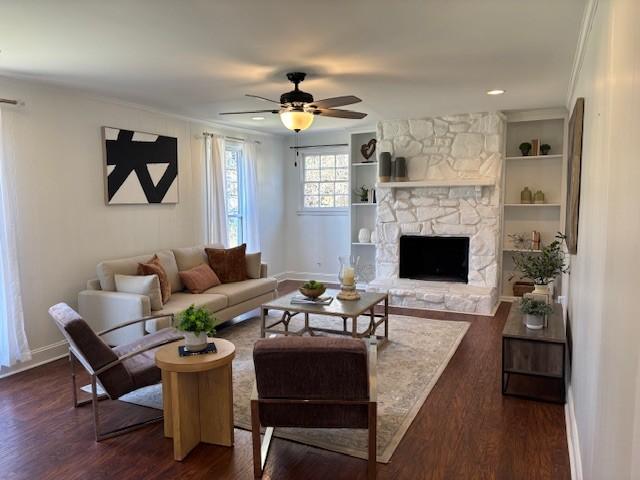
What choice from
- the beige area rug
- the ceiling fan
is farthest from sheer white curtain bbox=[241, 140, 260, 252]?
the ceiling fan

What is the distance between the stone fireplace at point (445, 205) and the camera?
19.1 ft

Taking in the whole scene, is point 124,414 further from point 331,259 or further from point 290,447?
point 331,259

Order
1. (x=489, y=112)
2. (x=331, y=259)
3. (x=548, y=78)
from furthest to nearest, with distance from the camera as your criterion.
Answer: (x=331, y=259) < (x=489, y=112) < (x=548, y=78)

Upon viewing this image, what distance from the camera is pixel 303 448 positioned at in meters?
2.69

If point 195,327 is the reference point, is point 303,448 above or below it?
below

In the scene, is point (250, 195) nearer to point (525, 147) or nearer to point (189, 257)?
point (189, 257)

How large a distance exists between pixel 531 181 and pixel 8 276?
5959mm

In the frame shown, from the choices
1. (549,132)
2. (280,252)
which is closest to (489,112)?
(549,132)

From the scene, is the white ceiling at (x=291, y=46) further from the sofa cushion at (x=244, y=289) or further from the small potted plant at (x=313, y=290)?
the sofa cushion at (x=244, y=289)

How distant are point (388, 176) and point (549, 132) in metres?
2.13

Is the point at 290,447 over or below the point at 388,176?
below

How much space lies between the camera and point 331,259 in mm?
7734

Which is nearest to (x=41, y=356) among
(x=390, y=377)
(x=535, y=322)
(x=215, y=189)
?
(x=215, y=189)

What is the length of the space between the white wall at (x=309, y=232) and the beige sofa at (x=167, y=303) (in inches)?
81.8
